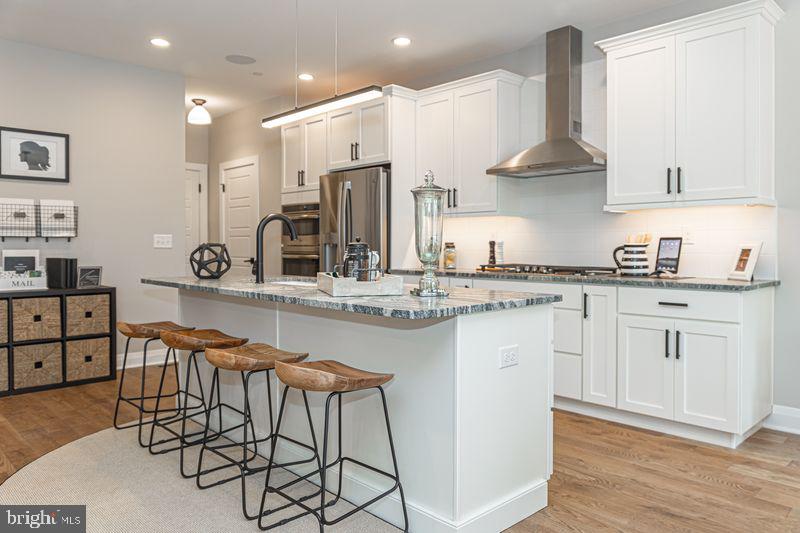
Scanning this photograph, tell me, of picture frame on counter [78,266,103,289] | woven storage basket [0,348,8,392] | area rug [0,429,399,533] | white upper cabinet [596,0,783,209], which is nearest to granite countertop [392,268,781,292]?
white upper cabinet [596,0,783,209]

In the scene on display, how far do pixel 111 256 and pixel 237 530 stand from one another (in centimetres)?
376

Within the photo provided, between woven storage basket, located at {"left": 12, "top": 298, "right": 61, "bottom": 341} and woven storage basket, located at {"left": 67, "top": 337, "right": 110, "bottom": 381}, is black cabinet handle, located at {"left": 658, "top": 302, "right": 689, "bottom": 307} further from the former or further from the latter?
woven storage basket, located at {"left": 12, "top": 298, "right": 61, "bottom": 341}

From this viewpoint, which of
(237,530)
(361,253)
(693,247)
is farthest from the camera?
(693,247)

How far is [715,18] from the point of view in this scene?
3.38 metres

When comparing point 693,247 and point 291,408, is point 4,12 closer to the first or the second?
point 291,408

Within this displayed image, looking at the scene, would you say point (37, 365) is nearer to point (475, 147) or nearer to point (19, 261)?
point (19, 261)

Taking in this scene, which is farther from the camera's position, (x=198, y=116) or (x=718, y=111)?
(x=198, y=116)

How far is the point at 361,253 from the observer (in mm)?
2553

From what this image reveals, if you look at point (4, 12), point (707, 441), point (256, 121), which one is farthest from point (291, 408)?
point (256, 121)

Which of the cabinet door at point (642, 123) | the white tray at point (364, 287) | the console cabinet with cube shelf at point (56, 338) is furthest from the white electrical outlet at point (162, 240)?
the cabinet door at point (642, 123)

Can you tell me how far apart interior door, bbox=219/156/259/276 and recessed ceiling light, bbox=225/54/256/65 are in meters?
1.75

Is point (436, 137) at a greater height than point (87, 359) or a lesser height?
greater

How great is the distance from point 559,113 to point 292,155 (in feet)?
9.38

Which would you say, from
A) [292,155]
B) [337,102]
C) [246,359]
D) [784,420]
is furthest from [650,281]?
[292,155]
